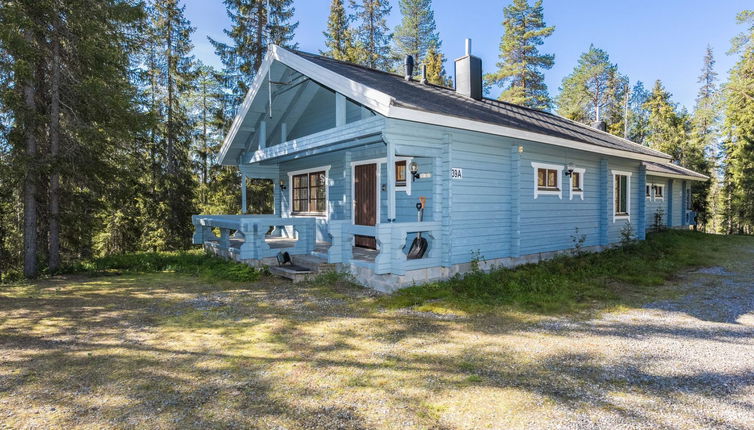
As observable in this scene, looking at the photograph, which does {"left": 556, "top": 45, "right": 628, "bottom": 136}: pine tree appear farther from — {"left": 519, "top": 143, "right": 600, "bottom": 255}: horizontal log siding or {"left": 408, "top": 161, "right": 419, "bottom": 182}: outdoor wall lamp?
{"left": 408, "top": 161, "right": 419, "bottom": 182}: outdoor wall lamp

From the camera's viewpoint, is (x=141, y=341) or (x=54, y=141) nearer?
(x=141, y=341)

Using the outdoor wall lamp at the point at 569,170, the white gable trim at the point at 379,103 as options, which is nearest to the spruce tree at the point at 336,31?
the white gable trim at the point at 379,103

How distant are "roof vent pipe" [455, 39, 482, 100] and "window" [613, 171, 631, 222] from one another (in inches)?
187

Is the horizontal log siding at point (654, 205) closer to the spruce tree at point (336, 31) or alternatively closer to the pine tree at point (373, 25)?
the pine tree at point (373, 25)

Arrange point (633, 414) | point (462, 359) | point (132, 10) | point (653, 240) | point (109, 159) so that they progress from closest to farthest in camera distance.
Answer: point (633, 414)
point (462, 359)
point (132, 10)
point (109, 159)
point (653, 240)

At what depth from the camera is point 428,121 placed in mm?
6035

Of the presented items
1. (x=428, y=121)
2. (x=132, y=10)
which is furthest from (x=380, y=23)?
(x=428, y=121)

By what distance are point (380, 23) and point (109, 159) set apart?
68.9 ft

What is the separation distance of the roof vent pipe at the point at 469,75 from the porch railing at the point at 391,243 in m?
4.63

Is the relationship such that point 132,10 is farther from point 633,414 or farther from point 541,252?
point 633,414

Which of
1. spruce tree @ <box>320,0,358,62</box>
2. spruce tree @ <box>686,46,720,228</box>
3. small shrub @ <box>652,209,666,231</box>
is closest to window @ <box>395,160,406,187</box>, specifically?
small shrub @ <box>652,209,666,231</box>

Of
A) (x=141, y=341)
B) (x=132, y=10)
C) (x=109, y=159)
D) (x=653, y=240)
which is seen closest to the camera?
(x=141, y=341)

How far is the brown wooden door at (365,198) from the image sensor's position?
871cm

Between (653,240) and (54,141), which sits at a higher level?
(54,141)
